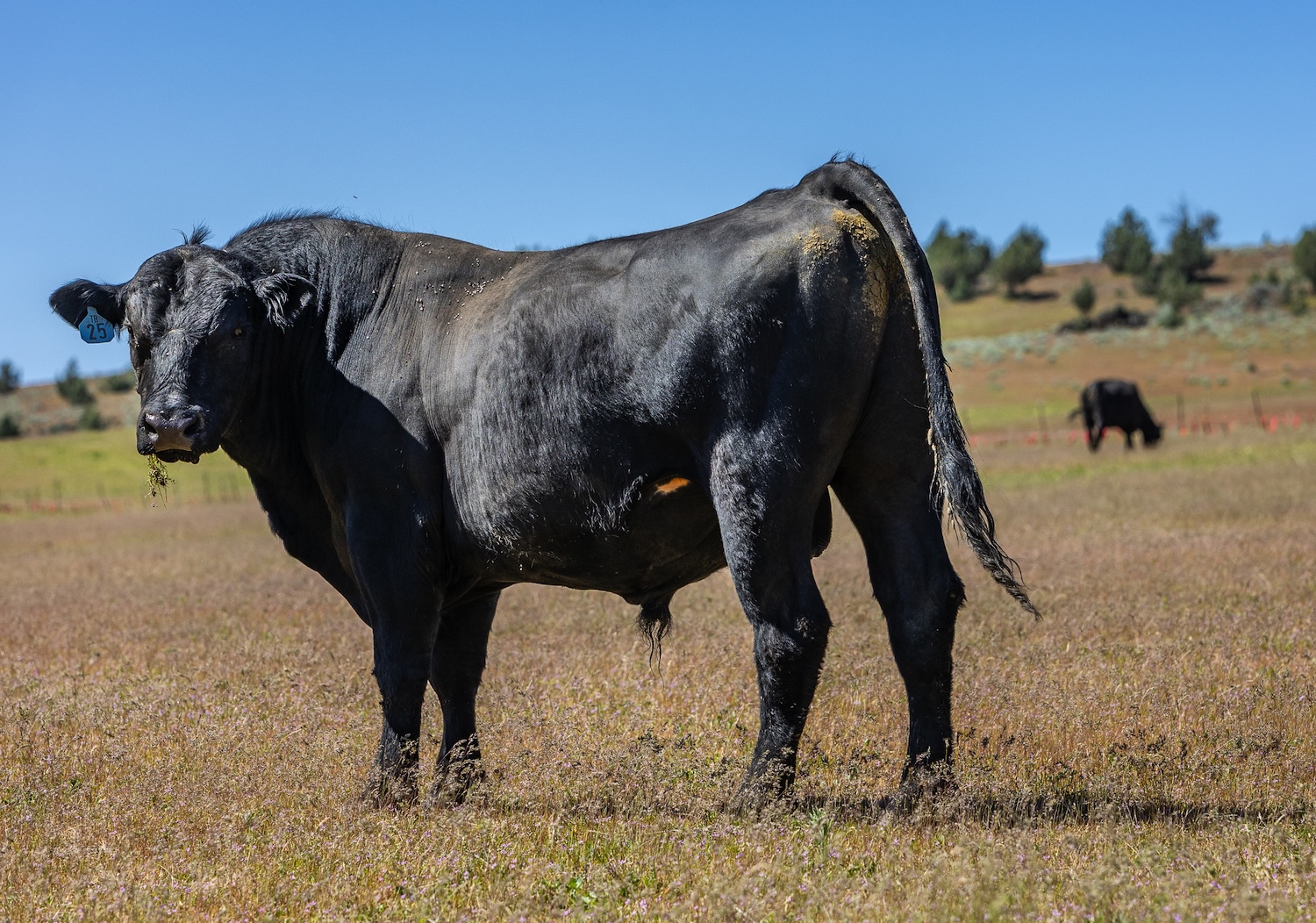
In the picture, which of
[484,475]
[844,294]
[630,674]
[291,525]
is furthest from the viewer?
[630,674]

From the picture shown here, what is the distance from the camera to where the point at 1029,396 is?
62281 mm

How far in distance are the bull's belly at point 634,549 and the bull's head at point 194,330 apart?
56.7 inches

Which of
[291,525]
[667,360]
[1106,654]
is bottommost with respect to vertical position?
[1106,654]

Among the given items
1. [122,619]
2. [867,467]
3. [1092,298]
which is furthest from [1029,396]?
[867,467]

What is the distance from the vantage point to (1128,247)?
362 ft

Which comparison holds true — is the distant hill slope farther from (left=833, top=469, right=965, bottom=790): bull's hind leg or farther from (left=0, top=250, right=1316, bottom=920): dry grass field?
(left=833, top=469, right=965, bottom=790): bull's hind leg

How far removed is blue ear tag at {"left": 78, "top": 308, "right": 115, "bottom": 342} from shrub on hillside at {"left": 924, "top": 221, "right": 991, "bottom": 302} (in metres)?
109

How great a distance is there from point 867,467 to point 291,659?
534cm

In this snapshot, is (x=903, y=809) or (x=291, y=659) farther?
(x=291, y=659)

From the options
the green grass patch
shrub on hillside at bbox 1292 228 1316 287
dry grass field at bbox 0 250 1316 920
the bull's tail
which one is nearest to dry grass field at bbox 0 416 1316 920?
dry grass field at bbox 0 250 1316 920

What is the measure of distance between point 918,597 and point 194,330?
3.46 meters

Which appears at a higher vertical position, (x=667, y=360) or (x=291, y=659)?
(x=667, y=360)

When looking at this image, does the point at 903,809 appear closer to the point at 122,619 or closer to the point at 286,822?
the point at 286,822

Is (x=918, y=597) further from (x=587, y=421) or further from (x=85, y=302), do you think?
(x=85, y=302)
